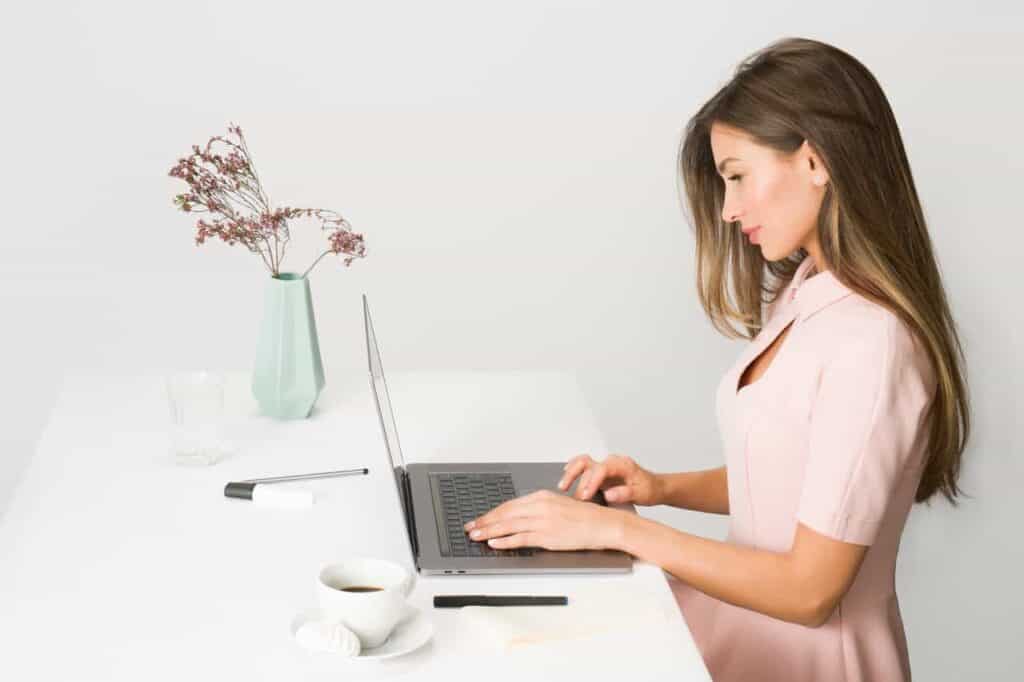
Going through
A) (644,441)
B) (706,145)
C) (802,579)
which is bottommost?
(644,441)

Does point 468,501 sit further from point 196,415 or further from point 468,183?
point 468,183

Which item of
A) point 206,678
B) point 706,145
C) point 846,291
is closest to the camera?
point 206,678

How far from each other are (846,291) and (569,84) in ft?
4.89

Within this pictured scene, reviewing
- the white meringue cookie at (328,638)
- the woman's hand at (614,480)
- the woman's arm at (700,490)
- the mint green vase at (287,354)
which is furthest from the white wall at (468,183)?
the white meringue cookie at (328,638)

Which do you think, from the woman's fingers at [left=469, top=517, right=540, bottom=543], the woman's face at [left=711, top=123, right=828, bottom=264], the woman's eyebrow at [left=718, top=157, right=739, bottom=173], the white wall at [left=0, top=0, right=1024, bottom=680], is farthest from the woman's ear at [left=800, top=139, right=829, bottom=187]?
the white wall at [left=0, top=0, right=1024, bottom=680]

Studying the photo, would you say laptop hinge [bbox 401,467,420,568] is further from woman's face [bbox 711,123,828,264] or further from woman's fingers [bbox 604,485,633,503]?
woman's face [bbox 711,123,828,264]

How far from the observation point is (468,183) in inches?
120

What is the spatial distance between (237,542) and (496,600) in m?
0.34

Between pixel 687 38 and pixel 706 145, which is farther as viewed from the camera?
pixel 687 38

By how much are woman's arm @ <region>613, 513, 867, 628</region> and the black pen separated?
0.48 feet

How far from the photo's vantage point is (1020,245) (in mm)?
3084

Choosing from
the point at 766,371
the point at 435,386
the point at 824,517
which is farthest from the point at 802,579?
the point at 435,386

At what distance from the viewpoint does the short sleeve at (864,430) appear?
153 cm

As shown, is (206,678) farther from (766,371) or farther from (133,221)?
(133,221)
